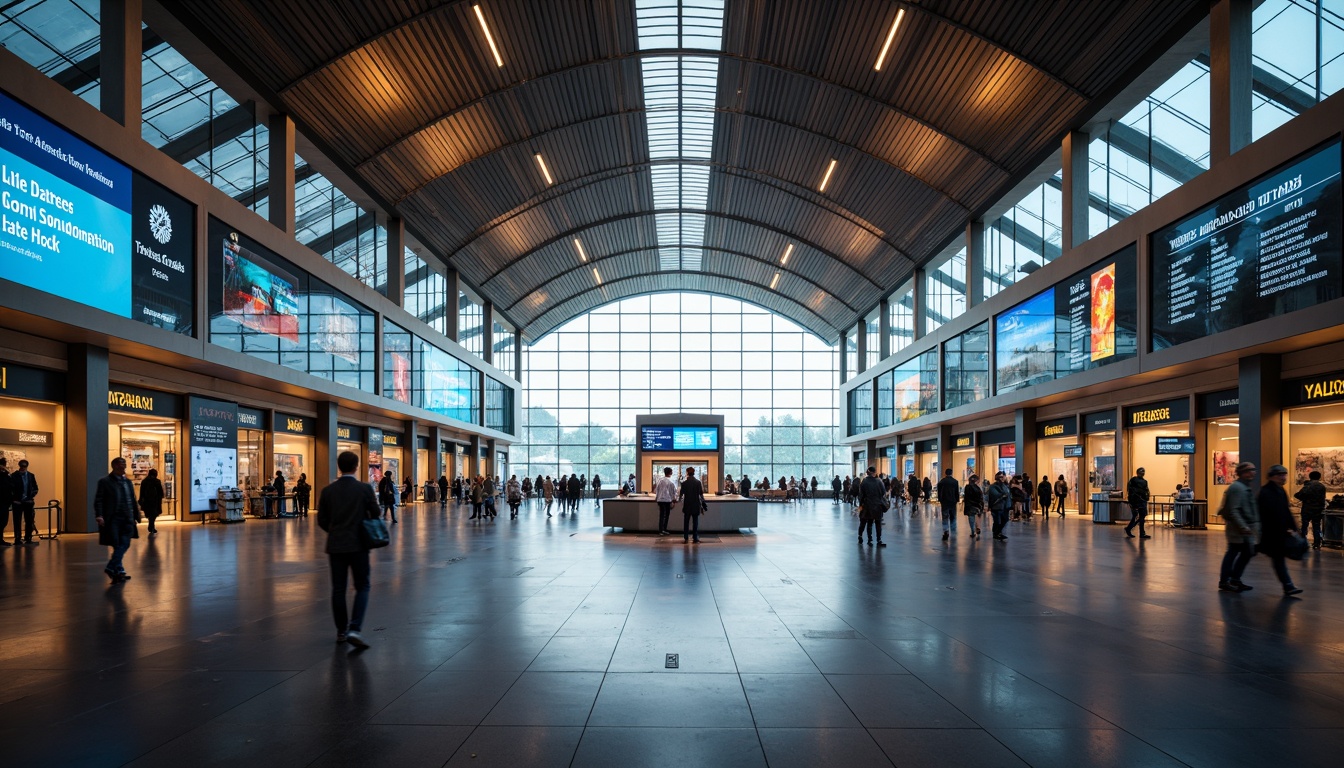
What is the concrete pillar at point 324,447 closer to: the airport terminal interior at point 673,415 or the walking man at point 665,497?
the airport terminal interior at point 673,415

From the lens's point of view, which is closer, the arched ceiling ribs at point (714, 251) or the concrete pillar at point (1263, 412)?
the concrete pillar at point (1263, 412)

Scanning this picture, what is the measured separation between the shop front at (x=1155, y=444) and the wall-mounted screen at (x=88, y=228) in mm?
24218

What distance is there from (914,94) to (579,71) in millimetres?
10053

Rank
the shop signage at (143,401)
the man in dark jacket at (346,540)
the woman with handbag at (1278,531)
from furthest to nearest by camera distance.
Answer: the shop signage at (143,401) → the woman with handbag at (1278,531) → the man in dark jacket at (346,540)

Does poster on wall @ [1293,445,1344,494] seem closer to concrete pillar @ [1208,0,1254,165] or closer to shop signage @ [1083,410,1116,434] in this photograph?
concrete pillar @ [1208,0,1254,165]

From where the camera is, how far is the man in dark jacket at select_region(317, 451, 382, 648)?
646cm

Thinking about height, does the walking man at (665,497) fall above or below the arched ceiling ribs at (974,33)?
below

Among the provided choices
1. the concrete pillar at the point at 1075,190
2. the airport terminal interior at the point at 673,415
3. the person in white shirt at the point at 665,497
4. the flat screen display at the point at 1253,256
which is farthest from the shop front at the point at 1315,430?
the person in white shirt at the point at 665,497

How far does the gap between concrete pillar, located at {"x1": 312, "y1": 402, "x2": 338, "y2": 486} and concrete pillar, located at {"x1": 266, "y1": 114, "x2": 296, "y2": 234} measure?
Result: 23.2 ft

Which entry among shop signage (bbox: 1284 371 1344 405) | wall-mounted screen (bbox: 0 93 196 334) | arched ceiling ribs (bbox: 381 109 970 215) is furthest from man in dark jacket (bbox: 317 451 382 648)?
arched ceiling ribs (bbox: 381 109 970 215)

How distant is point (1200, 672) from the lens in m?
5.56

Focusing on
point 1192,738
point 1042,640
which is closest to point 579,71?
point 1042,640

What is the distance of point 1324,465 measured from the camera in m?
16.9

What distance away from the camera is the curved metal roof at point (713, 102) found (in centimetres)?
1980
